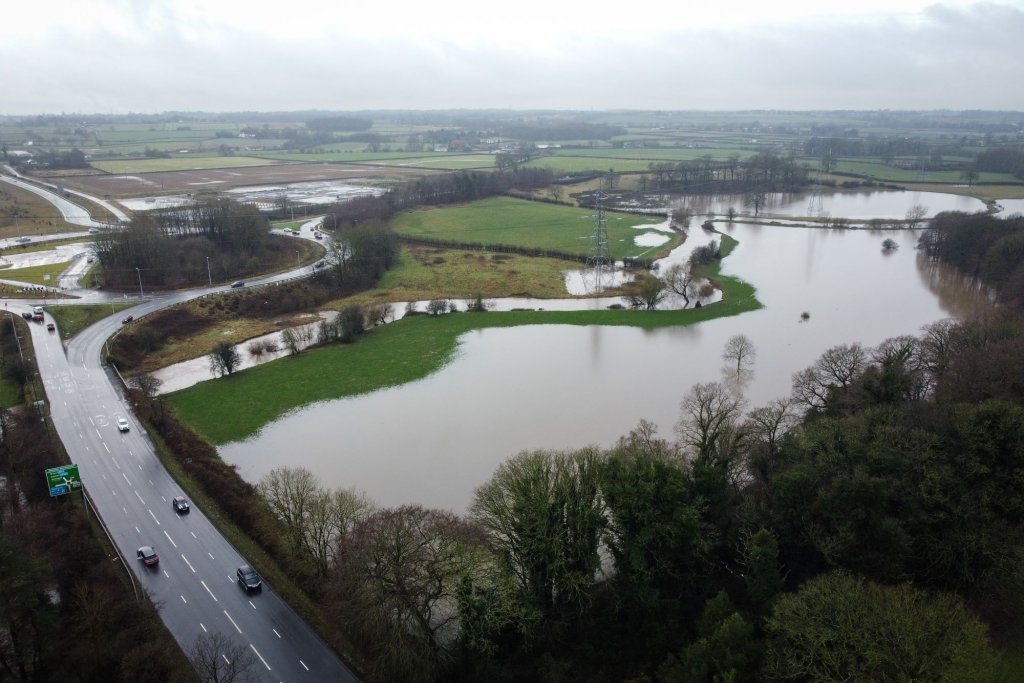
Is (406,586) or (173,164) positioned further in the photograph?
(173,164)

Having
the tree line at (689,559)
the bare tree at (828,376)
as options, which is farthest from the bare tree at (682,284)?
the tree line at (689,559)

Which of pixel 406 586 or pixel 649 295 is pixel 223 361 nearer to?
pixel 406 586

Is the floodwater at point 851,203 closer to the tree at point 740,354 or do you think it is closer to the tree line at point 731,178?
the tree line at point 731,178

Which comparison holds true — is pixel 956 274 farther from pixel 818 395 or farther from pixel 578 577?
pixel 578 577

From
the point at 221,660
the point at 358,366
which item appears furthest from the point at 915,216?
the point at 221,660

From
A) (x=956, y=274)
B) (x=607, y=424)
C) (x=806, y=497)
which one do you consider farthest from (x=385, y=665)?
(x=956, y=274)

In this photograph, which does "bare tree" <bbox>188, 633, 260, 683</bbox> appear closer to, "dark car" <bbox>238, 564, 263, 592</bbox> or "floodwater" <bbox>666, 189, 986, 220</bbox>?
"dark car" <bbox>238, 564, 263, 592</bbox>
